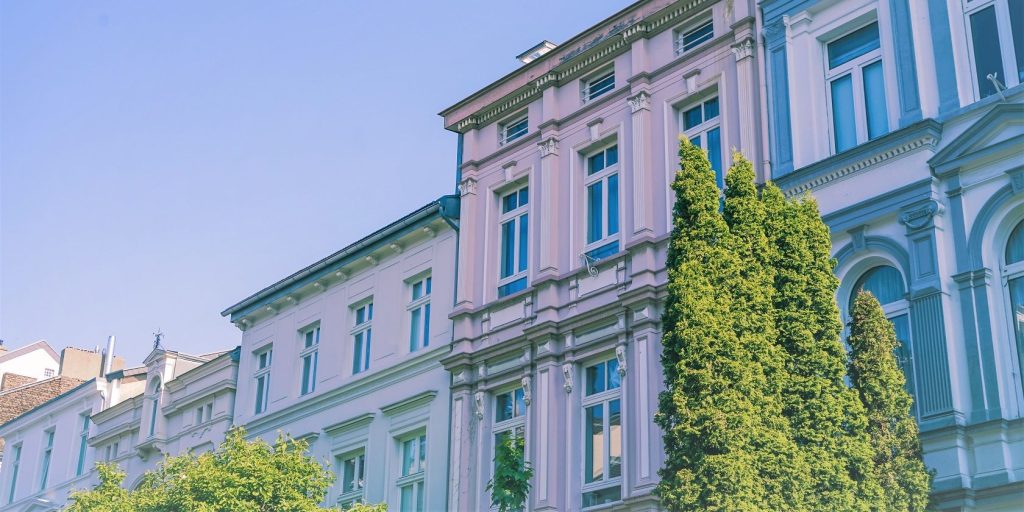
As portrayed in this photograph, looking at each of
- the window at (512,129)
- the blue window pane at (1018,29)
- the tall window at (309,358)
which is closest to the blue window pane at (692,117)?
the window at (512,129)

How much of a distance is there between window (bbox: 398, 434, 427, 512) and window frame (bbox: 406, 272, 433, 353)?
225 cm

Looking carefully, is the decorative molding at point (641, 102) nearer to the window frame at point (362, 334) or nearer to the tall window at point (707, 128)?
the tall window at point (707, 128)

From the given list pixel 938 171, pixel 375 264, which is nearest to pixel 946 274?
pixel 938 171

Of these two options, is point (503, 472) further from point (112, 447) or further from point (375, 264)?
point (112, 447)

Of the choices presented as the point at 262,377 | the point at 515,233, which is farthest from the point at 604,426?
the point at 262,377

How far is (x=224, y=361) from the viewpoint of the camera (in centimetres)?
3759

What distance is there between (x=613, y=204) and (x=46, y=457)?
29722 millimetres

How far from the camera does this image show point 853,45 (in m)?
22.5

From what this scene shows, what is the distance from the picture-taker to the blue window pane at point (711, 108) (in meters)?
24.9

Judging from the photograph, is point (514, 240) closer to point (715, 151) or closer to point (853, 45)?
point (715, 151)

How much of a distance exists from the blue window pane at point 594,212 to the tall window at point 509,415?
11.6ft

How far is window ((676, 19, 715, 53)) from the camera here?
83.9 feet

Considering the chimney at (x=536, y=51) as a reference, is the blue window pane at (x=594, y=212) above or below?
below

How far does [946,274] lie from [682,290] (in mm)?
4618
